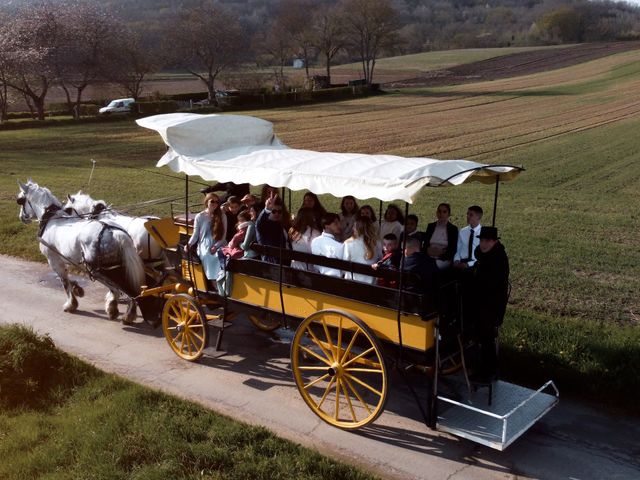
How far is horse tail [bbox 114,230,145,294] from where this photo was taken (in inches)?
A: 390

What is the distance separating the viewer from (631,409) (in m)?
7.19

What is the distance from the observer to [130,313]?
10.1 meters

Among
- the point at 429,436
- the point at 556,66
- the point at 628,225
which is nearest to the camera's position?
the point at 429,436

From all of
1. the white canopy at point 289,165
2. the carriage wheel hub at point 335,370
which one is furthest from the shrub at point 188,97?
the carriage wheel hub at point 335,370

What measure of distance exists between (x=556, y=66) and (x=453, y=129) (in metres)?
48.8

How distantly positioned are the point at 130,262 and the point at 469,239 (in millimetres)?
5138

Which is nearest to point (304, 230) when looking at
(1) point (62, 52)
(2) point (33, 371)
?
(2) point (33, 371)

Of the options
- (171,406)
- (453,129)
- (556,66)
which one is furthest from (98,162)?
(556,66)

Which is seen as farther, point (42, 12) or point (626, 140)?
point (42, 12)

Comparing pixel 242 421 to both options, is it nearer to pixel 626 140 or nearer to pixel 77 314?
pixel 77 314

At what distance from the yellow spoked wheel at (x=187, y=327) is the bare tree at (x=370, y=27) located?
244 feet

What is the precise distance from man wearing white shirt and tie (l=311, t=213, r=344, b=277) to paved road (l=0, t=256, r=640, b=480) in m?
1.73

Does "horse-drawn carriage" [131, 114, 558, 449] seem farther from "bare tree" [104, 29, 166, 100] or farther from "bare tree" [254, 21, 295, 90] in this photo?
"bare tree" [254, 21, 295, 90]

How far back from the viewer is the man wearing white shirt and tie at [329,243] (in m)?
7.47
